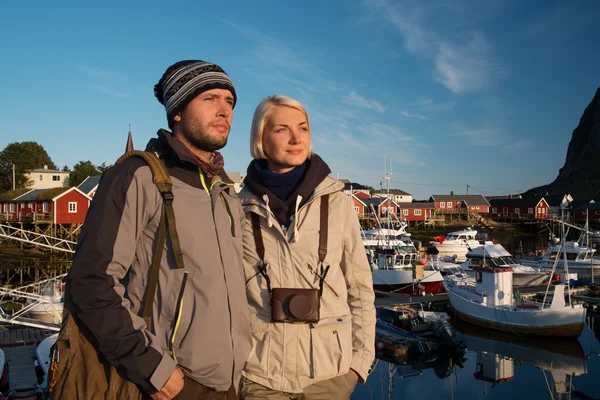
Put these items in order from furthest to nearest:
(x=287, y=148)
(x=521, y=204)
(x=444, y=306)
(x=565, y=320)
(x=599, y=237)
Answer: (x=521, y=204) < (x=599, y=237) < (x=444, y=306) < (x=565, y=320) < (x=287, y=148)

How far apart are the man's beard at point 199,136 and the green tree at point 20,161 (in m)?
65.2

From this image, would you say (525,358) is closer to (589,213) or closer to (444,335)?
(444,335)

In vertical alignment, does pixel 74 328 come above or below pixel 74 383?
above

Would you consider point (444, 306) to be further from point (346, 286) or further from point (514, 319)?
point (346, 286)

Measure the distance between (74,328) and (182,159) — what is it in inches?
36.7

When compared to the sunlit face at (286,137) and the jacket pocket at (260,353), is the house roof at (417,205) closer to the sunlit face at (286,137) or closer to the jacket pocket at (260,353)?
the sunlit face at (286,137)

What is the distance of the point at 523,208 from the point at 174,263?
277 feet

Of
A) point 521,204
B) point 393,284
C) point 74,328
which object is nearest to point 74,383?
point 74,328

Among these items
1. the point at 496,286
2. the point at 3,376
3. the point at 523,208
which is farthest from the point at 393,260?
the point at 523,208

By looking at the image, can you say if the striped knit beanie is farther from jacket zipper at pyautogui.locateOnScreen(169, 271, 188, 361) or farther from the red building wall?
the red building wall

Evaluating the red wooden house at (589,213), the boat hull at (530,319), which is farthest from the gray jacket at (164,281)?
the red wooden house at (589,213)

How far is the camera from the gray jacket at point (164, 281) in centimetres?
212

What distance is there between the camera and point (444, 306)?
22969mm

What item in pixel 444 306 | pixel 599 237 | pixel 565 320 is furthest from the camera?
pixel 599 237
